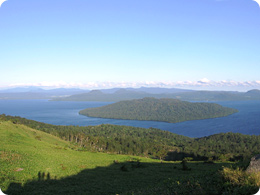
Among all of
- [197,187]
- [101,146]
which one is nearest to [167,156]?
[101,146]

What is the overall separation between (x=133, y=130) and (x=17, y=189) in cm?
Result: 13030

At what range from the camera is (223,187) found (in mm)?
7547

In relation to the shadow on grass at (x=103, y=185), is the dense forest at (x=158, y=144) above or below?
below

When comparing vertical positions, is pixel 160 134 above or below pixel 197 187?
below

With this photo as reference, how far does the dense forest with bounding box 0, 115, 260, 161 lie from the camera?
224 ft

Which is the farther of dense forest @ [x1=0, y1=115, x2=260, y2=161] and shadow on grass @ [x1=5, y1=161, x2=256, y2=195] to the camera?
dense forest @ [x1=0, y1=115, x2=260, y2=161]

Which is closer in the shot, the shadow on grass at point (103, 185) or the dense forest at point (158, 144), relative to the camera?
the shadow on grass at point (103, 185)

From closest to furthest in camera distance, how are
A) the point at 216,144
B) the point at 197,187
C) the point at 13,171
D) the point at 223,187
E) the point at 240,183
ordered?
1. the point at 240,183
2. the point at 223,187
3. the point at 197,187
4. the point at 13,171
5. the point at 216,144

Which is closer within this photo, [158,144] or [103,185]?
[103,185]

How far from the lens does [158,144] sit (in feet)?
308

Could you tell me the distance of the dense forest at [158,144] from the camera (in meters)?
68.2

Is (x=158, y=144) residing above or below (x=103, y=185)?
below

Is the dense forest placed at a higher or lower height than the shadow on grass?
lower

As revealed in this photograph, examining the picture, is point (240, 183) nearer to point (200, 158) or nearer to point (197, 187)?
point (197, 187)
